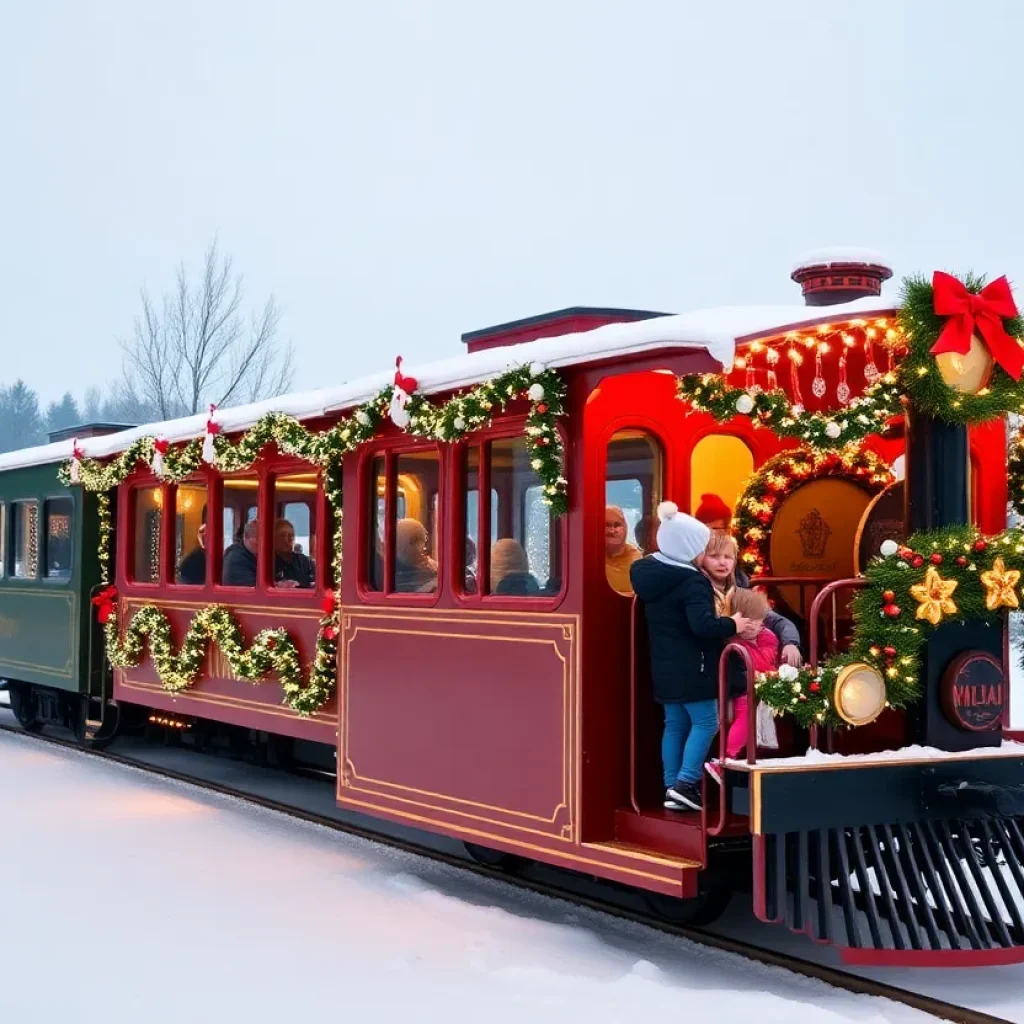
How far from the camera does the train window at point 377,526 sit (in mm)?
8227

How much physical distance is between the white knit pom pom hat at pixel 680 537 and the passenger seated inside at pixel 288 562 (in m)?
3.58

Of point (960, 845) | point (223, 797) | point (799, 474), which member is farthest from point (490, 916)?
point (223, 797)

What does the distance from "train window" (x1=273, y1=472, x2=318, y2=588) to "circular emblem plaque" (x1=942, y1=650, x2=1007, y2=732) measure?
4337mm

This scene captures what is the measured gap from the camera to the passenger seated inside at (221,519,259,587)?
10031mm

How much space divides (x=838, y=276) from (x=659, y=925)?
120 inches

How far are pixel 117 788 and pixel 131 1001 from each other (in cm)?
547

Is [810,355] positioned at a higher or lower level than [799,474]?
higher

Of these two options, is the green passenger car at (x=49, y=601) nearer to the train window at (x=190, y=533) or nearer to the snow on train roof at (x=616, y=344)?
the train window at (x=190, y=533)

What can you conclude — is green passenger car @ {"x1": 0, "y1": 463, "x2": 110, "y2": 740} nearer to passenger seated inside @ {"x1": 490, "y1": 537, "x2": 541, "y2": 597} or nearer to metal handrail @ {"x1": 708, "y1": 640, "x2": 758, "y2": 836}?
passenger seated inside @ {"x1": 490, "y1": 537, "x2": 541, "y2": 597}

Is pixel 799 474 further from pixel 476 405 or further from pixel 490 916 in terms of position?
pixel 490 916

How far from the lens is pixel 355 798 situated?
8.30 meters

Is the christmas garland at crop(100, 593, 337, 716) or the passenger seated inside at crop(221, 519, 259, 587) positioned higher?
the passenger seated inside at crop(221, 519, 259, 587)

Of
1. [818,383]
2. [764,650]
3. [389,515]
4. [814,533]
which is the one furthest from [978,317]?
[389,515]

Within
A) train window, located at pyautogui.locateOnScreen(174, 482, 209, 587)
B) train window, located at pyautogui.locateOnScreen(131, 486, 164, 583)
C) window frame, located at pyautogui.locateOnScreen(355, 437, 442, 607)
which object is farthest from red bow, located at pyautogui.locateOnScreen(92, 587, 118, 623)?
window frame, located at pyautogui.locateOnScreen(355, 437, 442, 607)
